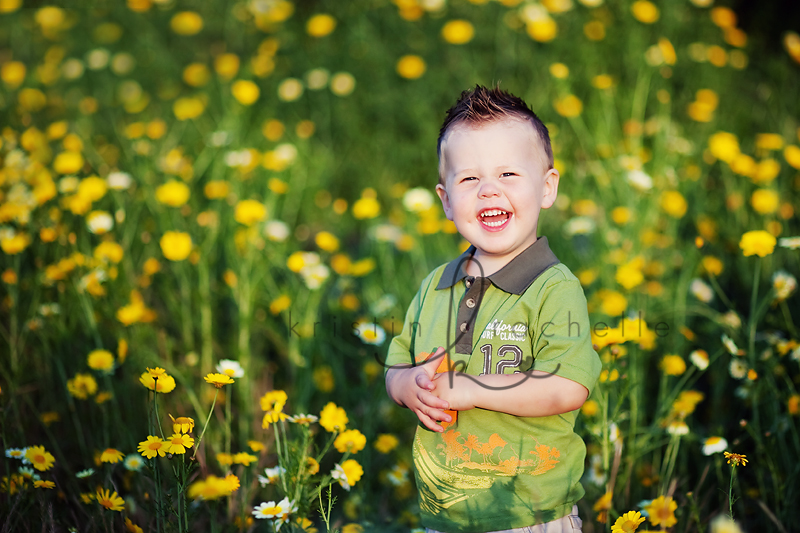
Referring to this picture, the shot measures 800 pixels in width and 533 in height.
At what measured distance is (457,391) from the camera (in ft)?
3.48

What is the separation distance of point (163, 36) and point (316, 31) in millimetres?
1872

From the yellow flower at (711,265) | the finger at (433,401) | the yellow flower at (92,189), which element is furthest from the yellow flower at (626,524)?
the yellow flower at (92,189)

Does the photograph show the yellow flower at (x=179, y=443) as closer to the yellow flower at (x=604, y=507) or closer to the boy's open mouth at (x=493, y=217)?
the boy's open mouth at (x=493, y=217)

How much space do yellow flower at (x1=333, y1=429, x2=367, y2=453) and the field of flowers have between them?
1cm

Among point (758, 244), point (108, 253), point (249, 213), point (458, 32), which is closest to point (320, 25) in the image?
point (458, 32)

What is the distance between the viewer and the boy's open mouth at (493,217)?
1175mm

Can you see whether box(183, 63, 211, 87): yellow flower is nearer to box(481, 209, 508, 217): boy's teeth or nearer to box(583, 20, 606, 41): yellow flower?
box(583, 20, 606, 41): yellow flower

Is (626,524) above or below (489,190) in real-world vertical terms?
below

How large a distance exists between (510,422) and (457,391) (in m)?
0.13

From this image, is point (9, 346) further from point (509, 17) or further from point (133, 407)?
point (509, 17)

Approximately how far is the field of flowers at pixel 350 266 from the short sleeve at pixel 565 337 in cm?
29

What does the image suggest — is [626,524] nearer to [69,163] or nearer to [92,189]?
[92,189]

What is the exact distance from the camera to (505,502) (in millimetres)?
1088

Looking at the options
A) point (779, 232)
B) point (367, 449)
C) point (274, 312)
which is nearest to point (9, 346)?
point (274, 312)
